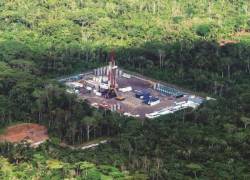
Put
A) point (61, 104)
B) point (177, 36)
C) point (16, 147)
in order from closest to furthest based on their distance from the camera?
point (16, 147) < point (61, 104) < point (177, 36)

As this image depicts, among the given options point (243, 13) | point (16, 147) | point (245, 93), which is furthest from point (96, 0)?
point (16, 147)

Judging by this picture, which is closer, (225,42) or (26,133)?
(26,133)

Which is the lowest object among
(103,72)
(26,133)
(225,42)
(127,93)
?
(26,133)

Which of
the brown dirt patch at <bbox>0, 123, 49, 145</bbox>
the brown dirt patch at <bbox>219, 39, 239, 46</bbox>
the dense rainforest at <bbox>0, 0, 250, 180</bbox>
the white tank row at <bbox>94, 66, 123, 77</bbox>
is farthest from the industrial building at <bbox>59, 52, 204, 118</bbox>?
the brown dirt patch at <bbox>219, 39, 239, 46</bbox>

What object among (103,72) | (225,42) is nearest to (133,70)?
(103,72)

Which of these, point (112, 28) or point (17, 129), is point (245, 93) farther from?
point (112, 28)

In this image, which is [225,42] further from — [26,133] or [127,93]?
[26,133]

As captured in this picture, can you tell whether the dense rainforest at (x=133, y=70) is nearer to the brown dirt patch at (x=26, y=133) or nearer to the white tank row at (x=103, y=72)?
the brown dirt patch at (x=26, y=133)
